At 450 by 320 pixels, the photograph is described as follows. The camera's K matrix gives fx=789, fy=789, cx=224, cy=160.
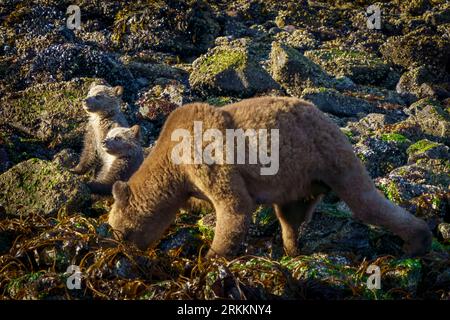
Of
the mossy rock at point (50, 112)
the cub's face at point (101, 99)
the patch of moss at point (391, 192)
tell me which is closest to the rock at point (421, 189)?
the patch of moss at point (391, 192)

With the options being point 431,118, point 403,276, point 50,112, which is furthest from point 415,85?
point 403,276

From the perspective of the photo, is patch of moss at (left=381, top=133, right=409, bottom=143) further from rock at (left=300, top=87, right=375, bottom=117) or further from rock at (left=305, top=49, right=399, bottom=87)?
rock at (left=305, top=49, right=399, bottom=87)

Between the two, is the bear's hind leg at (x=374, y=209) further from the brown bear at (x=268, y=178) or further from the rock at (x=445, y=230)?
the rock at (x=445, y=230)

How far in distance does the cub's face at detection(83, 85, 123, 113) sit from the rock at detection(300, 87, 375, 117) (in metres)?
3.42

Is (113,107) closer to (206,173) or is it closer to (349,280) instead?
(206,173)

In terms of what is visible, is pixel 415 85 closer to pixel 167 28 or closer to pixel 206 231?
pixel 167 28

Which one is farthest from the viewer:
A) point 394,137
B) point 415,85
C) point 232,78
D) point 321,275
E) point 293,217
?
point 415,85

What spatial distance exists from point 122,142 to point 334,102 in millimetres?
4692

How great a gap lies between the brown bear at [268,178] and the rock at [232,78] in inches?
230

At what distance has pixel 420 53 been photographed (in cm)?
1814

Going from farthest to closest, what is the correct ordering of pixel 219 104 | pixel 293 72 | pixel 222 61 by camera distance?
pixel 293 72, pixel 222 61, pixel 219 104

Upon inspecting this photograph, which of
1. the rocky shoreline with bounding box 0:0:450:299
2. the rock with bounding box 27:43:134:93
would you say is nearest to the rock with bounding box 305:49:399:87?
the rocky shoreline with bounding box 0:0:450:299

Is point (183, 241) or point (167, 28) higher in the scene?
point (167, 28)

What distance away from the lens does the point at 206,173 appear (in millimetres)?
8133
